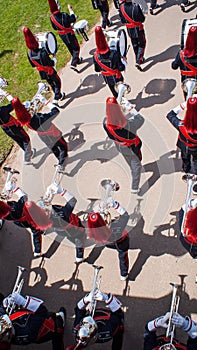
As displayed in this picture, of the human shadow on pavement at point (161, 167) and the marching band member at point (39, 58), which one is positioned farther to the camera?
the marching band member at point (39, 58)

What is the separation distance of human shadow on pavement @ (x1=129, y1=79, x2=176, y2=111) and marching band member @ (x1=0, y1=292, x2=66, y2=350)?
4740 millimetres

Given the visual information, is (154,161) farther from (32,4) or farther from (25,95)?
(32,4)

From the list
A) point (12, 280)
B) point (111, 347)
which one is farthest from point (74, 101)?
point (111, 347)

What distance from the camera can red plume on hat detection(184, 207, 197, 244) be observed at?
4.82 metres

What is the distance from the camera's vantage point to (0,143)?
922cm

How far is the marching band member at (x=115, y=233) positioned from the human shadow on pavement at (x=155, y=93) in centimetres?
340

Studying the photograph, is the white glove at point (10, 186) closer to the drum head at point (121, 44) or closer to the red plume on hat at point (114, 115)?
the red plume on hat at point (114, 115)

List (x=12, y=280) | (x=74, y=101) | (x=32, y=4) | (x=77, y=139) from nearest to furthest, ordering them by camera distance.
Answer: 1. (x=12, y=280)
2. (x=77, y=139)
3. (x=74, y=101)
4. (x=32, y=4)

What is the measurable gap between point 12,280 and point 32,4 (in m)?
9.00

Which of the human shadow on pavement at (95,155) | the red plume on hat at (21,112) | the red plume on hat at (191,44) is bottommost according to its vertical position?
the human shadow on pavement at (95,155)

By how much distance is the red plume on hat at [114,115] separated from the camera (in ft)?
20.5

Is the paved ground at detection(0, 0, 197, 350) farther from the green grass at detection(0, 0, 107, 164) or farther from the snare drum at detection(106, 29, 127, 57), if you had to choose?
the snare drum at detection(106, 29, 127, 57)

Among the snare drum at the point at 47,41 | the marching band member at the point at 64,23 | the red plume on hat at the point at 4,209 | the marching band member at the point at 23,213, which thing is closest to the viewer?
the red plume on hat at the point at 4,209

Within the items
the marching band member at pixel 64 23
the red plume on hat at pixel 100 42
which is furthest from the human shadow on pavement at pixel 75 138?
the marching band member at pixel 64 23
